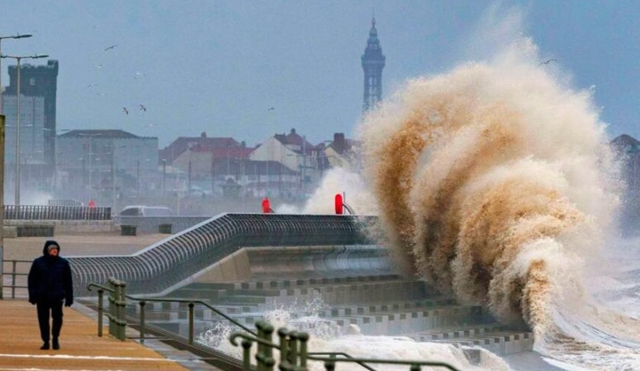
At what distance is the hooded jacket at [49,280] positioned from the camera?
16.3 metres

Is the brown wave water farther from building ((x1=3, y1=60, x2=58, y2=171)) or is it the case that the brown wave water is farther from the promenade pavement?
building ((x1=3, y1=60, x2=58, y2=171))

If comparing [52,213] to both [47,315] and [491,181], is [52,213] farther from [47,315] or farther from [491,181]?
[47,315]

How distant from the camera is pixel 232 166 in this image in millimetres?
195625

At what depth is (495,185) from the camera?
3800cm

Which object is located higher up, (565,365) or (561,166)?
(561,166)

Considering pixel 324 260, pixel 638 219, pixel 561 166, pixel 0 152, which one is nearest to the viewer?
pixel 0 152

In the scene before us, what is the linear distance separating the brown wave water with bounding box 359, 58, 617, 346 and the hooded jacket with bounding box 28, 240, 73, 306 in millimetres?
15402

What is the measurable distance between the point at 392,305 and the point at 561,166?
12.2 meters

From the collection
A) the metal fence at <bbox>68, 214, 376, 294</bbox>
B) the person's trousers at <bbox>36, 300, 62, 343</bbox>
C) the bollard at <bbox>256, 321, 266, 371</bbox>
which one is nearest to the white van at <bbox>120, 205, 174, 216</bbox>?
the metal fence at <bbox>68, 214, 376, 294</bbox>

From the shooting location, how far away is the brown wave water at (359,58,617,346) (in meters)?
34.5

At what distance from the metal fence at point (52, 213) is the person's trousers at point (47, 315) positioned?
39.9m

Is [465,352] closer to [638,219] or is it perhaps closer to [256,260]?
[256,260]

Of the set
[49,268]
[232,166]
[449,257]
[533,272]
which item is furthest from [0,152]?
[232,166]

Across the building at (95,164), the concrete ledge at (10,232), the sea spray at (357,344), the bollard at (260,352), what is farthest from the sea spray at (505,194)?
the building at (95,164)
